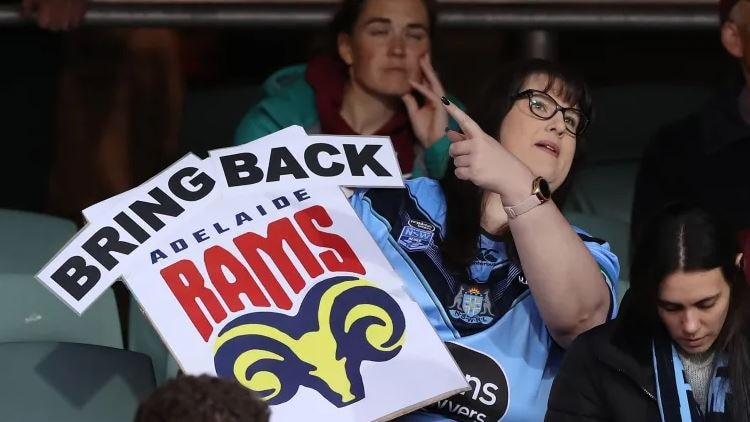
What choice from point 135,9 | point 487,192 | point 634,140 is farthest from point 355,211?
point 634,140

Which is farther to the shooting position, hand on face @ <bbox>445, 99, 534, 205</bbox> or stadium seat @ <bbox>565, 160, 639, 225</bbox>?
stadium seat @ <bbox>565, 160, 639, 225</bbox>

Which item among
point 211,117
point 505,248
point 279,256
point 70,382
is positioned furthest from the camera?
point 211,117

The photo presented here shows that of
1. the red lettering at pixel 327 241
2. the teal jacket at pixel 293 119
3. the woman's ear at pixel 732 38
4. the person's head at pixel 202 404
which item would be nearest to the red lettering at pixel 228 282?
the red lettering at pixel 327 241

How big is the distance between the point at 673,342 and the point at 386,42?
1.24 metres

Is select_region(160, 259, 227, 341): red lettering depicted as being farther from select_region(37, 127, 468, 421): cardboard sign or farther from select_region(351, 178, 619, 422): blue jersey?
select_region(351, 178, 619, 422): blue jersey

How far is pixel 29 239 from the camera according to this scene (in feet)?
9.85

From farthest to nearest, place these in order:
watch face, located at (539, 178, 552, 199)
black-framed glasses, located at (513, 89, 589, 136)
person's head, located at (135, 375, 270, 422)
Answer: black-framed glasses, located at (513, 89, 589, 136) < watch face, located at (539, 178, 552, 199) < person's head, located at (135, 375, 270, 422)

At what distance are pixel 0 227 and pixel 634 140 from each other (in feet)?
5.63

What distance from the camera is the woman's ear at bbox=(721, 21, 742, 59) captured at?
3.14 metres

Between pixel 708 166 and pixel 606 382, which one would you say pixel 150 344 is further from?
pixel 708 166

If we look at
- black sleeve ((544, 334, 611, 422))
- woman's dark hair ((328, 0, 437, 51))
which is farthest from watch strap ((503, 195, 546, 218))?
woman's dark hair ((328, 0, 437, 51))

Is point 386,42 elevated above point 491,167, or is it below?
above

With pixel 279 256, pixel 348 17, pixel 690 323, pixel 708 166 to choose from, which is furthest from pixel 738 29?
pixel 279 256

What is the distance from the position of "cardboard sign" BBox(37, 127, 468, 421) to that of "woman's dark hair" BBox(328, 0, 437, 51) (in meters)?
0.91
